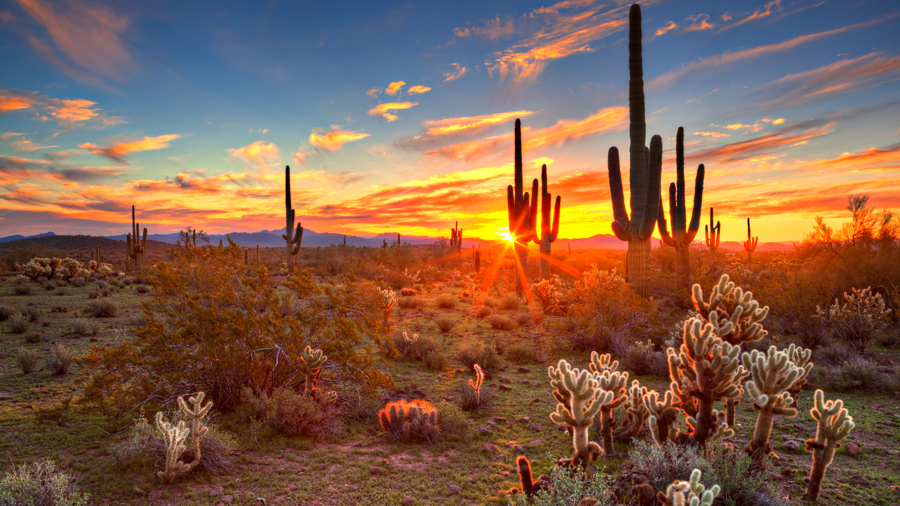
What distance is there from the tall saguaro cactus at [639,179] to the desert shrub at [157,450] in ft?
39.3

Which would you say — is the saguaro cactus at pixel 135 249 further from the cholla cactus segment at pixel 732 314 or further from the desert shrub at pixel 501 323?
the cholla cactus segment at pixel 732 314

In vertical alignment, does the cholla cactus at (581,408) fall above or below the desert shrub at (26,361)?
above

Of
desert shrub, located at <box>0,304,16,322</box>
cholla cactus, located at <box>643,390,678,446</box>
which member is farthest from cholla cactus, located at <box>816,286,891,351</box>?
desert shrub, located at <box>0,304,16,322</box>

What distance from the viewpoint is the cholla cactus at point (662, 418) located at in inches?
171

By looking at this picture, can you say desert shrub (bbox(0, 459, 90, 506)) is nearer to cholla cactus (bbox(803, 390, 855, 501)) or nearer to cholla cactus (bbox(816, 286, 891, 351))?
cholla cactus (bbox(803, 390, 855, 501))

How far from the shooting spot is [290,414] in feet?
19.1

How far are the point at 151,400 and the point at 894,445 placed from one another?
1070 centimetres

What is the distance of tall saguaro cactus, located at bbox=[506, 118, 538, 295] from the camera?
19.9 m

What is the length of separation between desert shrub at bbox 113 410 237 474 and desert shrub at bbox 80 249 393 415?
87 centimetres

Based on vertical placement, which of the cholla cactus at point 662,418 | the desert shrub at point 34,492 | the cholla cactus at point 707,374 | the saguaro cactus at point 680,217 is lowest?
the desert shrub at point 34,492

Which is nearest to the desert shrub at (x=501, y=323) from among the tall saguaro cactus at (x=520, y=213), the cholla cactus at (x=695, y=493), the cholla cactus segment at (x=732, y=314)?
the tall saguaro cactus at (x=520, y=213)

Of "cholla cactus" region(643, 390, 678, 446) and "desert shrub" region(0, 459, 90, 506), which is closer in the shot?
"desert shrub" region(0, 459, 90, 506)

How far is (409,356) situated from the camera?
10461 millimetres

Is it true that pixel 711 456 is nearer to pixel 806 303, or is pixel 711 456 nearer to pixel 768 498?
pixel 768 498
